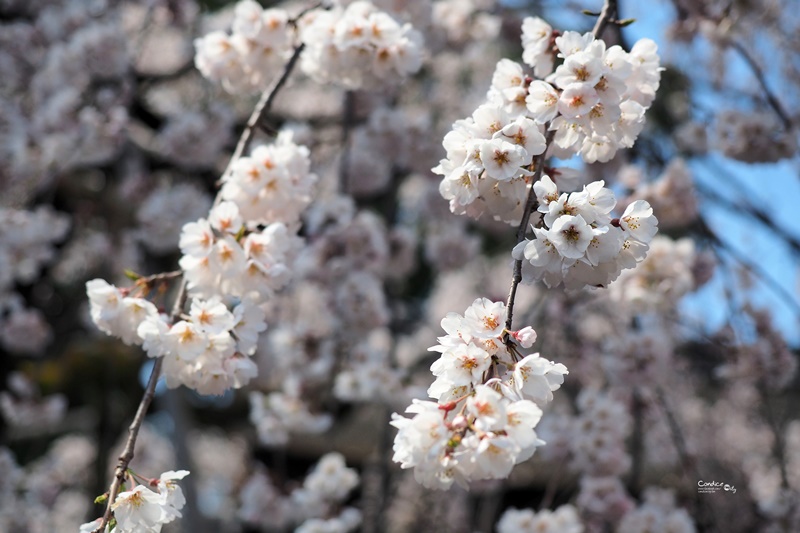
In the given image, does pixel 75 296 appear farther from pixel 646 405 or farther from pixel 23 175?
pixel 646 405

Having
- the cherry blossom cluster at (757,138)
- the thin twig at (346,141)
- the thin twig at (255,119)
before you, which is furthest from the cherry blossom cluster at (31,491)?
the cherry blossom cluster at (757,138)

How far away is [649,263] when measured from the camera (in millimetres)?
2537

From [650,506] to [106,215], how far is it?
363 centimetres

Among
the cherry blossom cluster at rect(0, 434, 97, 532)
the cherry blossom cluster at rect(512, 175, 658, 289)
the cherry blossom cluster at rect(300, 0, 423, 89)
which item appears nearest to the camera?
the cherry blossom cluster at rect(512, 175, 658, 289)

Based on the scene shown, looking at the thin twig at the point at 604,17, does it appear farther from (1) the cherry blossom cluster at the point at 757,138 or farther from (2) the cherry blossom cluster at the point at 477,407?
(1) the cherry blossom cluster at the point at 757,138

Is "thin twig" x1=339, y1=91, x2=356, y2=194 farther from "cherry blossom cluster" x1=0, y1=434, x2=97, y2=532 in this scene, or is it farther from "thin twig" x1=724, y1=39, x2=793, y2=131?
"cherry blossom cluster" x1=0, y1=434, x2=97, y2=532

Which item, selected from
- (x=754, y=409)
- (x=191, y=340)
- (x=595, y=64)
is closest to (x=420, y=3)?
(x=595, y=64)

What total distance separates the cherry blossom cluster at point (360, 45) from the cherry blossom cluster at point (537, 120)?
2.01ft

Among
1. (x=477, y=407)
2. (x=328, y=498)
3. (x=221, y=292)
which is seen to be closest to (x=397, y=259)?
(x=328, y=498)

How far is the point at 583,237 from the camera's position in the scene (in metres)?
1.09

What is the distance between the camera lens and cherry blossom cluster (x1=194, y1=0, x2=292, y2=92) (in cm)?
206

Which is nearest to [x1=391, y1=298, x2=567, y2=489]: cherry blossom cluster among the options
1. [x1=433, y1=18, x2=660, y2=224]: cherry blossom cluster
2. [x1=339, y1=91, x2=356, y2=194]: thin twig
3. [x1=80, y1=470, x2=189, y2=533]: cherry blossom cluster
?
[x1=433, y1=18, x2=660, y2=224]: cherry blossom cluster

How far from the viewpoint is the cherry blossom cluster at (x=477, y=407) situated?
0.96 meters

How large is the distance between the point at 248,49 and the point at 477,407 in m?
1.51
